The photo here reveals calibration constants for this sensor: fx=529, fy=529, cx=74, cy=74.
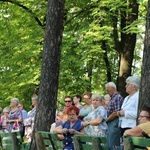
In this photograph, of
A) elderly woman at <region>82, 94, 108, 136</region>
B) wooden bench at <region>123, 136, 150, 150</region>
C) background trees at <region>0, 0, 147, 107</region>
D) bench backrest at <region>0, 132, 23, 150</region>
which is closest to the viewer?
wooden bench at <region>123, 136, 150, 150</region>

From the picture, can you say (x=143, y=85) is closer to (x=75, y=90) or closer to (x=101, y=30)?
(x=101, y=30)

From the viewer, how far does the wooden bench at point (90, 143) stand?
23.6 feet

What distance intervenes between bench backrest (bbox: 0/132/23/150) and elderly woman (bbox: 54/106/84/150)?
1.55m

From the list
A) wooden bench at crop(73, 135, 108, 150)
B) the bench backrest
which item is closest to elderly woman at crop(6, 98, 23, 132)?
the bench backrest

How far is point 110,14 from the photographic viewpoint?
21.0m

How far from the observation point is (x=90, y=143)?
7.95 m

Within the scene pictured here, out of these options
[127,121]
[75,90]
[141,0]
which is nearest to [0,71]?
[75,90]

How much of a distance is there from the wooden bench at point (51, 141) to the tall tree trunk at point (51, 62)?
3316 millimetres

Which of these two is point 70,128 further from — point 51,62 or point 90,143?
point 51,62

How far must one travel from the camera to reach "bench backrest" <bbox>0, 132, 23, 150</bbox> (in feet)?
36.9

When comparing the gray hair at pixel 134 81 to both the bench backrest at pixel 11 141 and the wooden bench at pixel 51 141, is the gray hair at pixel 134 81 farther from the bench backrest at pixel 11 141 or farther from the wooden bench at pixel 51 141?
the bench backrest at pixel 11 141

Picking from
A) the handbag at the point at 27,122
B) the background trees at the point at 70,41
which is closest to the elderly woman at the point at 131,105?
the handbag at the point at 27,122

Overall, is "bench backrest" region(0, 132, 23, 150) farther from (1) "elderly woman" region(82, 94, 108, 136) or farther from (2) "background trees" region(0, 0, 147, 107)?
(2) "background trees" region(0, 0, 147, 107)

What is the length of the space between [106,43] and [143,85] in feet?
47.0
